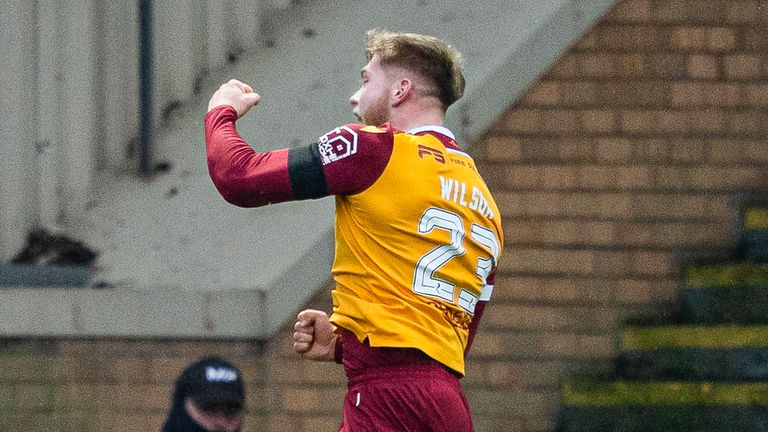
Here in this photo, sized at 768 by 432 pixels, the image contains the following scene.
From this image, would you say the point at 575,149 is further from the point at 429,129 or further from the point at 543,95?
the point at 429,129

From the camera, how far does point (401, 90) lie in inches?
208

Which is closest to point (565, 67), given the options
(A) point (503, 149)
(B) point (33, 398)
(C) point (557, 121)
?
(C) point (557, 121)

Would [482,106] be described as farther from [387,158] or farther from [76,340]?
[387,158]

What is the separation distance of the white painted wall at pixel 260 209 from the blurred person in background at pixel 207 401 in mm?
2511

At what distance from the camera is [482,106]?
8.16 metres

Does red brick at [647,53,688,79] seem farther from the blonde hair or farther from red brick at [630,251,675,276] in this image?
the blonde hair

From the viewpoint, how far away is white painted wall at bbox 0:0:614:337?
781 cm

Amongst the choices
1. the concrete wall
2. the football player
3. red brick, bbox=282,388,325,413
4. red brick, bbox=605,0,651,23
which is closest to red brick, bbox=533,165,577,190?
red brick, bbox=605,0,651,23

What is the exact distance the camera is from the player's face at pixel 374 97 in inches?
209

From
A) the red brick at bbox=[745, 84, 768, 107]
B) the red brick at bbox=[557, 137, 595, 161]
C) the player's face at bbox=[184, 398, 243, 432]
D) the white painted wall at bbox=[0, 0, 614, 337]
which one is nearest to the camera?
the player's face at bbox=[184, 398, 243, 432]

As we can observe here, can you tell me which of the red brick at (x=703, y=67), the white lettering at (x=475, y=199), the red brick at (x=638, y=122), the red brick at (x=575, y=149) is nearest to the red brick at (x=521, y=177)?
the red brick at (x=575, y=149)

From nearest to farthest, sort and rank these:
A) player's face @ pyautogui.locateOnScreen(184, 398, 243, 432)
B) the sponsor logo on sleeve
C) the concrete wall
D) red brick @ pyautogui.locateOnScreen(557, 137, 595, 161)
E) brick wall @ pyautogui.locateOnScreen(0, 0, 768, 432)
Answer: the sponsor logo on sleeve
player's face @ pyautogui.locateOnScreen(184, 398, 243, 432)
brick wall @ pyautogui.locateOnScreen(0, 0, 768, 432)
the concrete wall
red brick @ pyautogui.locateOnScreen(557, 137, 595, 161)

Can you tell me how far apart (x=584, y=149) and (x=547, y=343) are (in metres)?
0.97

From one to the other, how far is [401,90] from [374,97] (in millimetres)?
93
